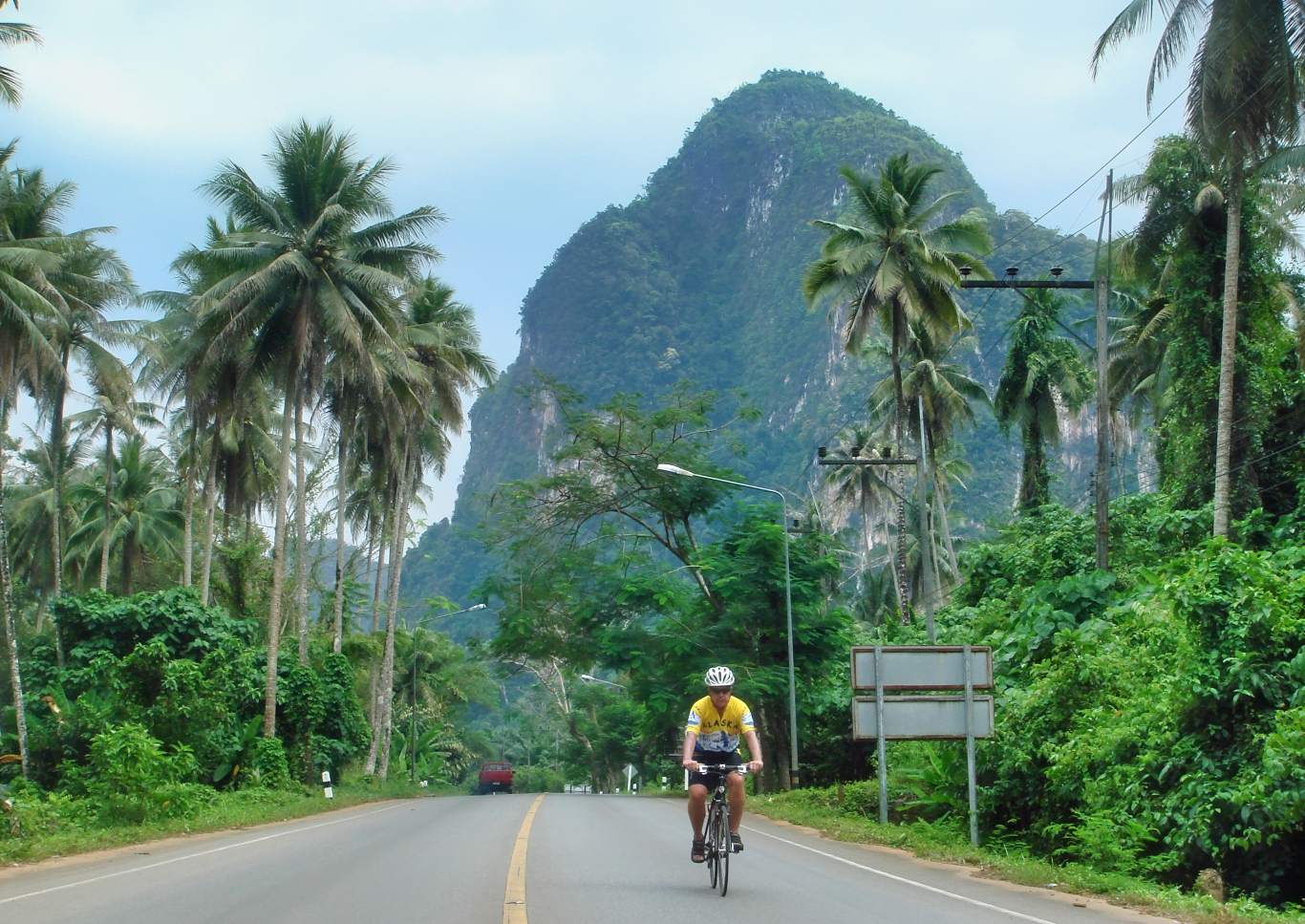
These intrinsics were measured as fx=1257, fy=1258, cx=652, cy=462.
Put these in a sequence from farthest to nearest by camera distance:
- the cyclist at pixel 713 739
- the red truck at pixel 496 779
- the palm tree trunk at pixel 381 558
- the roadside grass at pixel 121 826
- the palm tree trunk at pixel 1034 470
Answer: the red truck at pixel 496 779, the palm tree trunk at pixel 381 558, the palm tree trunk at pixel 1034 470, the roadside grass at pixel 121 826, the cyclist at pixel 713 739

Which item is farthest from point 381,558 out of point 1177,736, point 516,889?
point 516,889

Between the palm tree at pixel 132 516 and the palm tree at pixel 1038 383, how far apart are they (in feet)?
109

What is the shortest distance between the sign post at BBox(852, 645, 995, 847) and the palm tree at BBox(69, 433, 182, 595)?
3859 cm

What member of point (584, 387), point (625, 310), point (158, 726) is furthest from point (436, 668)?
point (625, 310)

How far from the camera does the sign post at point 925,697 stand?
18266 mm

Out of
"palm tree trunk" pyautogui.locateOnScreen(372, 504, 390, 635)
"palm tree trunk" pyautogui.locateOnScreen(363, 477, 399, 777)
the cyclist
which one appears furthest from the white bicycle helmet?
"palm tree trunk" pyautogui.locateOnScreen(372, 504, 390, 635)

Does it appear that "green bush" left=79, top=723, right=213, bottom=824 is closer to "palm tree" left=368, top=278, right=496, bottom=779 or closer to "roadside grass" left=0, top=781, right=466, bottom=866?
"roadside grass" left=0, top=781, right=466, bottom=866

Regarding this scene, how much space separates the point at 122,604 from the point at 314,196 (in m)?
11.8

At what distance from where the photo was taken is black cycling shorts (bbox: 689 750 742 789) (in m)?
11.2

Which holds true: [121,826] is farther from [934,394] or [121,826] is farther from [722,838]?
[934,394]

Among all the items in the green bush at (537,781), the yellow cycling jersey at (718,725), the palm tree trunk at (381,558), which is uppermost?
the palm tree trunk at (381,558)

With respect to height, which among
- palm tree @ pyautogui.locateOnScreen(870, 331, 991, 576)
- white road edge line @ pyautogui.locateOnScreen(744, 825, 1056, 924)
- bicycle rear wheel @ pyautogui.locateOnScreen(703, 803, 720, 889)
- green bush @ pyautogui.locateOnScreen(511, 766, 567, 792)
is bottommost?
green bush @ pyautogui.locateOnScreen(511, 766, 567, 792)

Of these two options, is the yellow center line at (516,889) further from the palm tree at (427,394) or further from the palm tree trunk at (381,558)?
the palm tree trunk at (381,558)

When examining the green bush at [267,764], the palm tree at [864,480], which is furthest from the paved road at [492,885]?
the palm tree at [864,480]
